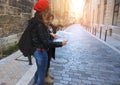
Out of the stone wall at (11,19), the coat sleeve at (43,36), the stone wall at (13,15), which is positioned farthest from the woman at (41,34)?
the stone wall at (13,15)

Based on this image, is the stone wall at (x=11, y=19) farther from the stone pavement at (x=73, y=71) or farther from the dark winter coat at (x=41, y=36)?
the dark winter coat at (x=41, y=36)

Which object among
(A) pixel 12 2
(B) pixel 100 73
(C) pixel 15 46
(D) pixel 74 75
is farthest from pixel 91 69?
(A) pixel 12 2

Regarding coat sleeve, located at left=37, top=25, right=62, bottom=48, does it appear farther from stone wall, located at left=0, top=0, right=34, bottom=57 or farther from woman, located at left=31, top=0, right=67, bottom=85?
stone wall, located at left=0, top=0, right=34, bottom=57

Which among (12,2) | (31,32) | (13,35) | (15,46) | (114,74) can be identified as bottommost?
(114,74)

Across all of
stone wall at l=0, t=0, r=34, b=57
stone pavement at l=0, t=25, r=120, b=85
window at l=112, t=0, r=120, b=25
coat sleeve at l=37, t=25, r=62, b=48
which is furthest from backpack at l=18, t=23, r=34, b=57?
window at l=112, t=0, r=120, b=25

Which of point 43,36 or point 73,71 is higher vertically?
point 43,36

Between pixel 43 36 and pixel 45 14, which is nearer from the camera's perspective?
pixel 43 36

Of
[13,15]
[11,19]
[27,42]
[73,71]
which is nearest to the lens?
[27,42]

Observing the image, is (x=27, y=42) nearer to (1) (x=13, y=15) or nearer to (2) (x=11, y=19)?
(2) (x=11, y=19)

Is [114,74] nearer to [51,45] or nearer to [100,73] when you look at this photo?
[100,73]

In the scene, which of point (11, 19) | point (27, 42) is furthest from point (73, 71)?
point (11, 19)

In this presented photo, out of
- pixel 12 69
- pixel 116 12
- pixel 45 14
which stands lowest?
pixel 12 69

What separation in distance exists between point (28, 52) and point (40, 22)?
566 millimetres

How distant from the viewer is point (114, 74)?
208 inches
